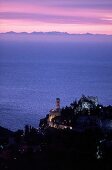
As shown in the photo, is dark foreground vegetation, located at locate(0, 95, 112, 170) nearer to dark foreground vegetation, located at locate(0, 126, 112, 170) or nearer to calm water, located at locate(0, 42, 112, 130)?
dark foreground vegetation, located at locate(0, 126, 112, 170)

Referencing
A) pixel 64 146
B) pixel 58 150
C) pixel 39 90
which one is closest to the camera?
pixel 58 150

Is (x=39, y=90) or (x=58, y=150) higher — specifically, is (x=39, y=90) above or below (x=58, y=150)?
above

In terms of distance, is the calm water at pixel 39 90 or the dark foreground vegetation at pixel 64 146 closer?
the dark foreground vegetation at pixel 64 146

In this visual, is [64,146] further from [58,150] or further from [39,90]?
[39,90]

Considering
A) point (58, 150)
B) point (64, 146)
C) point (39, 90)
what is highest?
point (39, 90)

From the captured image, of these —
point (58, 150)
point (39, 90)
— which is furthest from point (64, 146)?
point (39, 90)

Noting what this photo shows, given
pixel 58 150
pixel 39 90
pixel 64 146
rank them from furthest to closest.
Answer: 1. pixel 39 90
2. pixel 64 146
3. pixel 58 150

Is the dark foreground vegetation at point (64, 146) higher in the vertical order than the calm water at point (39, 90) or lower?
lower

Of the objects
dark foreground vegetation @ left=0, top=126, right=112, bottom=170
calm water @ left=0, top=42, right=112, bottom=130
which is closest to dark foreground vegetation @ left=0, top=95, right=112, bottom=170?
dark foreground vegetation @ left=0, top=126, right=112, bottom=170

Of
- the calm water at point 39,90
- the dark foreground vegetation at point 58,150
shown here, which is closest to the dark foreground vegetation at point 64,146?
the dark foreground vegetation at point 58,150

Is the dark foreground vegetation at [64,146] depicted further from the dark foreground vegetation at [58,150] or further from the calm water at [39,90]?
the calm water at [39,90]

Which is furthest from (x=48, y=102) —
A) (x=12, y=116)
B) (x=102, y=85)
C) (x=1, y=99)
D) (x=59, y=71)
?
(x=59, y=71)

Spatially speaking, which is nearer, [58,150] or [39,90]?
[58,150]

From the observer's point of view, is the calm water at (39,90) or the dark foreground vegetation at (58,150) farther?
the calm water at (39,90)
